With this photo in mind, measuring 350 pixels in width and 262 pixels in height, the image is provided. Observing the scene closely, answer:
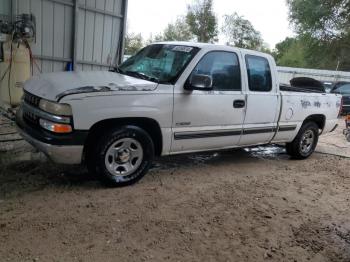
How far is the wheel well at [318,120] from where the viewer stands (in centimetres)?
741

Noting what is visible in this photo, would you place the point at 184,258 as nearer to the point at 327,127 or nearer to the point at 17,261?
the point at 17,261

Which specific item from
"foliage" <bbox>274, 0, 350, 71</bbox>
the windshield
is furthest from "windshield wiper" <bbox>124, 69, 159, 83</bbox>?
"foliage" <bbox>274, 0, 350, 71</bbox>

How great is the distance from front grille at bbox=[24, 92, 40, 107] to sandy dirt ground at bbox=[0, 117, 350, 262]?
94cm

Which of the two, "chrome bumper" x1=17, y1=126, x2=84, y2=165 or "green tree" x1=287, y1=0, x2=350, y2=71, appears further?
"green tree" x1=287, y1=0, x2=350, y2=71

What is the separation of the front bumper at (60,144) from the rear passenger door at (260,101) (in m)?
2.69

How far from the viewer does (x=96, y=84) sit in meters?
4.67

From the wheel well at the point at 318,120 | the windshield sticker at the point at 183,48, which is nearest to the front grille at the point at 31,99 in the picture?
the windshield sticker at the point at 183,48

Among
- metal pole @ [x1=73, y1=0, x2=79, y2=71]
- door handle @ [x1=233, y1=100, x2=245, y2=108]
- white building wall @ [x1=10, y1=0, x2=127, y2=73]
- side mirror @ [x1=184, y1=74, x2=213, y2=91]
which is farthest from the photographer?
metal pole @ [x1=73, y1=0, x2=79, y2=71]

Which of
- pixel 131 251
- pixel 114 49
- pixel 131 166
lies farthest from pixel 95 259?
pixel 114 49

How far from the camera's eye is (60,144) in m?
4.36

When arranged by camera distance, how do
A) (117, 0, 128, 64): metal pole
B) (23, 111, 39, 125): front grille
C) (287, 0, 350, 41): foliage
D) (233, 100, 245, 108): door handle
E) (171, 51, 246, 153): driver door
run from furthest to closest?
1. (287, 0, 350, 41): foliage
2. (117, 0, 128, 64): metal pole
3. (233, 100, 245, 108): door handle
4. (171, 51, 246, 153): driver door
5. (23, 111, 39, 125): front grille

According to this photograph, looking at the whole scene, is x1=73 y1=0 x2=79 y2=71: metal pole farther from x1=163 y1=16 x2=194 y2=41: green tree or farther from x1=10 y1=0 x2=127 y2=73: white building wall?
x1=163 y1=16 x2=194 y2=41: green tree

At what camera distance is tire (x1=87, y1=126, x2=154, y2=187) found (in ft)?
15.3

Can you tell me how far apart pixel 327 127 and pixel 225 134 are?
119 inches
